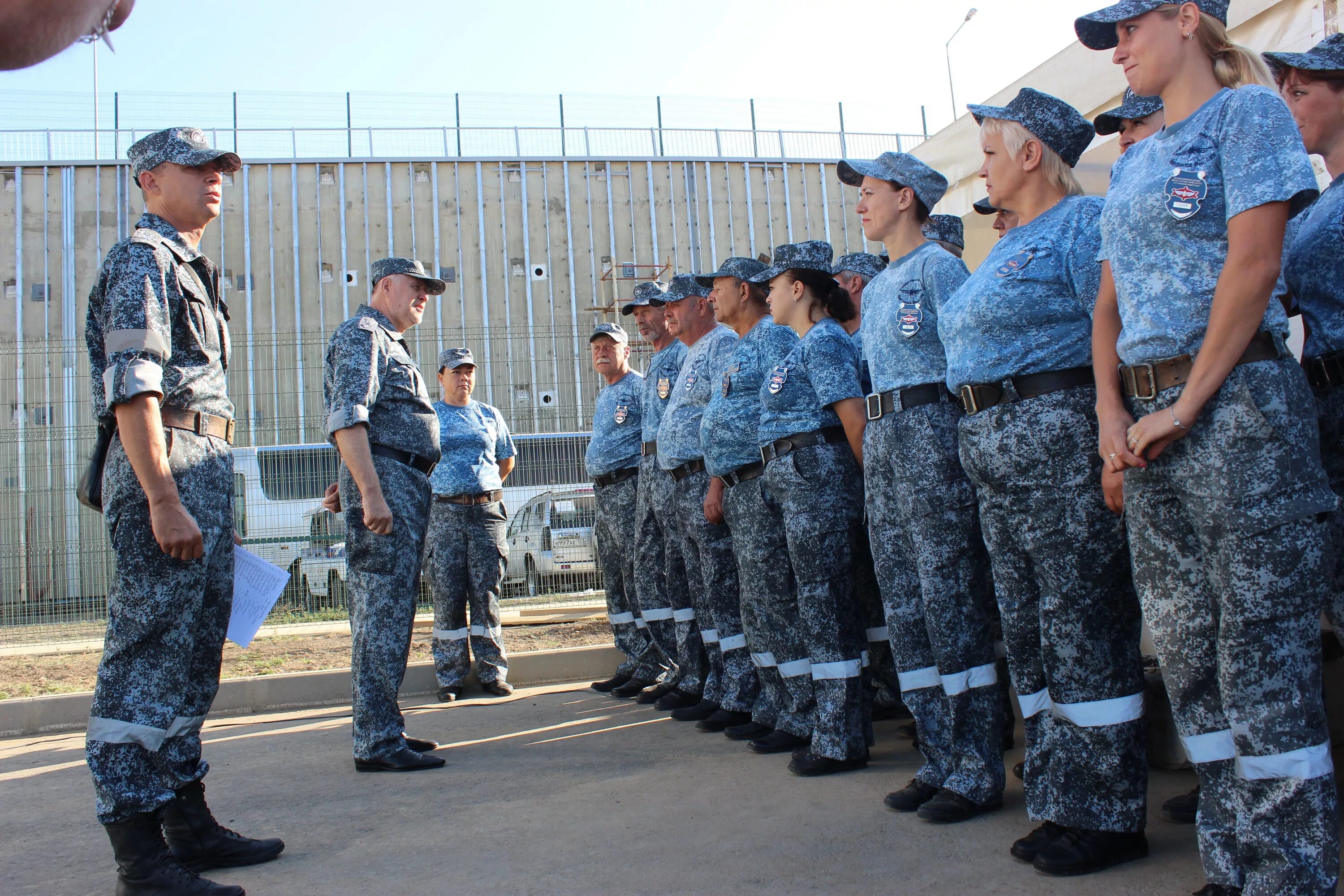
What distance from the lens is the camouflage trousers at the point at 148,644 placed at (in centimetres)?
269

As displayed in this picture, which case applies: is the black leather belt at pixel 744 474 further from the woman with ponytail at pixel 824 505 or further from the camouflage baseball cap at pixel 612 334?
the camouflage baseball cap at pixel 612 334

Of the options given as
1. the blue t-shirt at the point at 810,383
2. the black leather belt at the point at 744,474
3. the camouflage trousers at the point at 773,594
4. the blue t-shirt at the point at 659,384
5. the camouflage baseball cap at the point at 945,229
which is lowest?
the camouflage trousers at the point at 773,594

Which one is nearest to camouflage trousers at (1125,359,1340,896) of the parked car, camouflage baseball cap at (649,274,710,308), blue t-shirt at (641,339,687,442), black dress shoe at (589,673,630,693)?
camouflage baseball cap at (649,274,710,308)

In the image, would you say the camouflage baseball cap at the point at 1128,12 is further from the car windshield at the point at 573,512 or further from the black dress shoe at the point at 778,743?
the car windshield at the point at 573,512

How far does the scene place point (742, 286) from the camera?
469cm

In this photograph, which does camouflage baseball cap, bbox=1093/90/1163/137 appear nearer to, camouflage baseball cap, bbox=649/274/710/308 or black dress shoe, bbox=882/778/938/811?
black dress shoe, bbox=882/778/938/811

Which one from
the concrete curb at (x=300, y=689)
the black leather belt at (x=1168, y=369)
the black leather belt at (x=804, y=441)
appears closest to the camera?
the black leather belt at (x=1168, y=369)

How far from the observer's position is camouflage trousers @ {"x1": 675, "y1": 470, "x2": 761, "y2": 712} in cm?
472

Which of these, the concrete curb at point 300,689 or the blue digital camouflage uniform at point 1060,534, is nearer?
the blue digital camouflage uniform at point 1060,534

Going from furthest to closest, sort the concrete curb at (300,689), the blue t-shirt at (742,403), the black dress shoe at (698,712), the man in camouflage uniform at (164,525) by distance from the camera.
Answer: the concrete curb at (300,689) → the black dress shoe at (698,712) → the blue t-shirt at (742,403) → the man in camouflage uniform at (164,525)

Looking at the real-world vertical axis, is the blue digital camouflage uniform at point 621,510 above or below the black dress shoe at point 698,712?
above

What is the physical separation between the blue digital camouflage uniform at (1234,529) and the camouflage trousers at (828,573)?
160 centimetres

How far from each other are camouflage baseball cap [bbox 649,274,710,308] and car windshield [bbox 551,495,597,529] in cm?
517

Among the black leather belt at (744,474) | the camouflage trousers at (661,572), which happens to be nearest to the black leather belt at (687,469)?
the camouflage trousers at (661,572)
